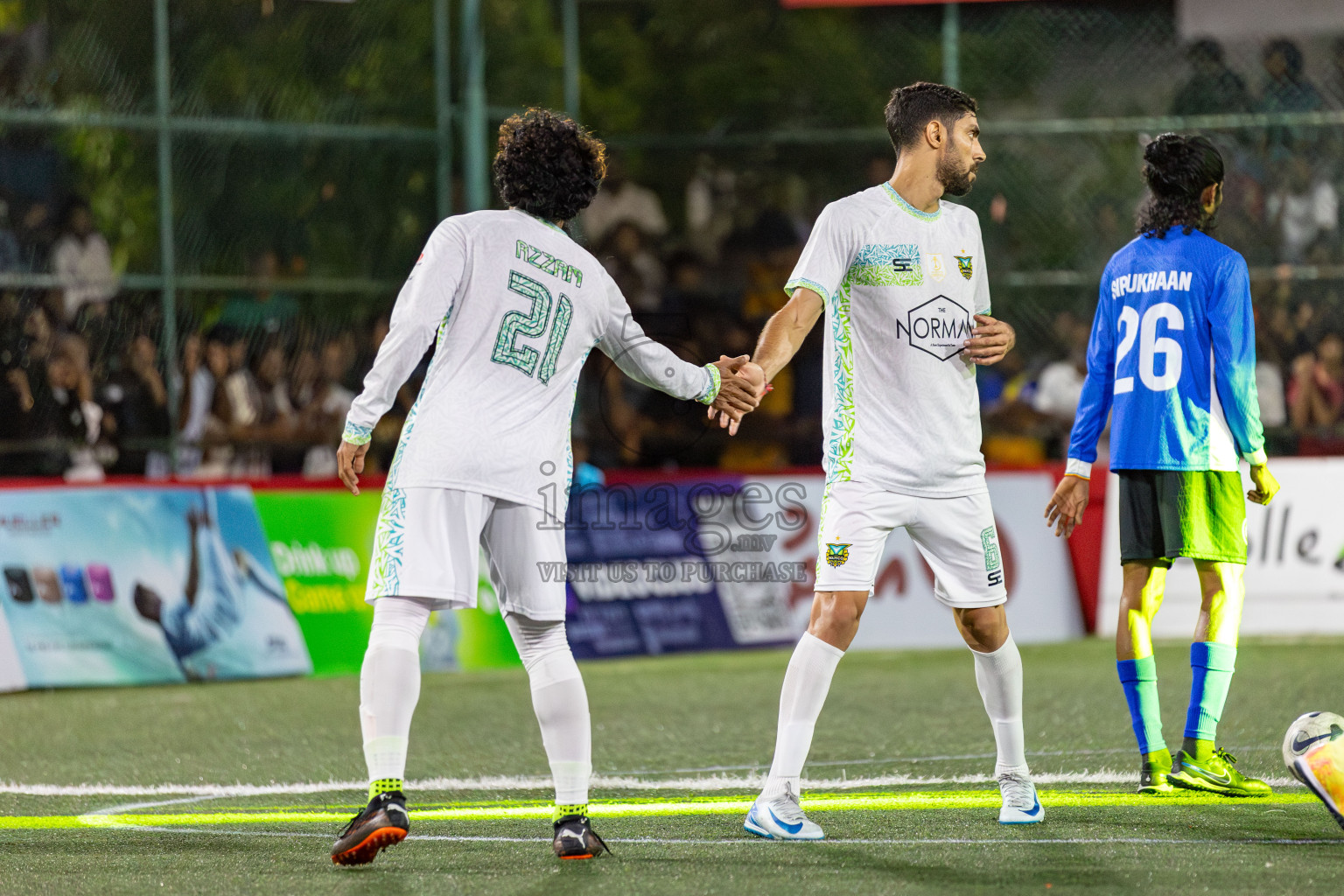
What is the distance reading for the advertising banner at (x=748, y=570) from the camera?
11750 mm

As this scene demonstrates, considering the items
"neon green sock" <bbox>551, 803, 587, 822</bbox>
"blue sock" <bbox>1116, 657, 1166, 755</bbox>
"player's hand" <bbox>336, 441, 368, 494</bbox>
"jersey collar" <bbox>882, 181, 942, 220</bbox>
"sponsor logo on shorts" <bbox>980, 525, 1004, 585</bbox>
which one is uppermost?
"jersey collar" <bbox>882, 181, 942, 220</bbox>

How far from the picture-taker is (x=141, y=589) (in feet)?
34.6

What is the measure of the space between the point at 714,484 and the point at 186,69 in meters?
5.09

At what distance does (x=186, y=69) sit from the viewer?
12930mm

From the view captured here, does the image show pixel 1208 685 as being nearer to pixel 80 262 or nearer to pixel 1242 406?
pixel 1242 406

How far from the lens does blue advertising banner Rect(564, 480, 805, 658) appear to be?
1162 cm

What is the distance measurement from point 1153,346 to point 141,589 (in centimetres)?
684

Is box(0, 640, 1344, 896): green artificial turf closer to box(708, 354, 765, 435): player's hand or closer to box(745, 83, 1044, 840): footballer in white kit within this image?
box(745, 83, 1044, 840): footballer in white kit

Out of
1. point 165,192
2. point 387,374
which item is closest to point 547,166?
point 387,374

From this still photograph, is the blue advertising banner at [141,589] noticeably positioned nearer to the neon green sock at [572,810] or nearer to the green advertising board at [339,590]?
the green advertising board at [339,590]

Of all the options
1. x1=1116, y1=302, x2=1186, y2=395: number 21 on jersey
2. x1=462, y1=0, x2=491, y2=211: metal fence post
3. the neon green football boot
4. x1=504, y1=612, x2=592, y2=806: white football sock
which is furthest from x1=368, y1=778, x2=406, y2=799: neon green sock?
x1=462, y1=0, x2=491, y2=211: metal fence post

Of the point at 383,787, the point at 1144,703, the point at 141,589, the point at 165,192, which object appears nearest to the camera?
the point at 383,787

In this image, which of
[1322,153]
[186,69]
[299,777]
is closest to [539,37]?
[186,69]

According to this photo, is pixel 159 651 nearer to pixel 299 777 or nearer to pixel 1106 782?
→ pixel 299 777
